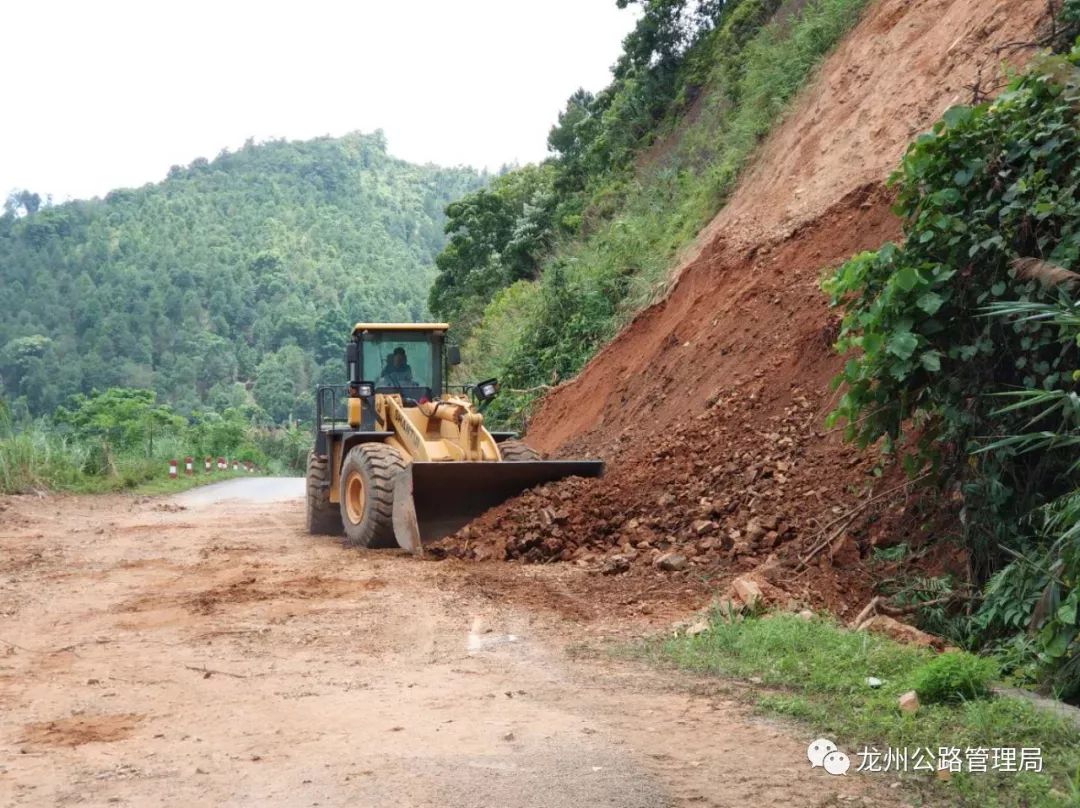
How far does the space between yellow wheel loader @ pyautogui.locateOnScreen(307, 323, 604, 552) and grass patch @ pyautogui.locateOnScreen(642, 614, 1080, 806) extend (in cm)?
498

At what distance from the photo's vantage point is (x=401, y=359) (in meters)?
15.1

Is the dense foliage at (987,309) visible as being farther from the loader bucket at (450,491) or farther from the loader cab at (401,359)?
the loader cab at (401,359)

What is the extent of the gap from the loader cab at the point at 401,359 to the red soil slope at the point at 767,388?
96.1 inches

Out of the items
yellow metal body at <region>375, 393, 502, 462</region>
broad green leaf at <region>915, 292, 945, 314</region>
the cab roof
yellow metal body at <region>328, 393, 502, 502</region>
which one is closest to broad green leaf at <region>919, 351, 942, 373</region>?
broad green leaf at <region>915, 292, 945, 314</region>

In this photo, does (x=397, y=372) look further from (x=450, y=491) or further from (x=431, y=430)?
(x=450, y=491)

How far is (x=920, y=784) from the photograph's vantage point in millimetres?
4695

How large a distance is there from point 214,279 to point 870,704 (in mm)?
101337

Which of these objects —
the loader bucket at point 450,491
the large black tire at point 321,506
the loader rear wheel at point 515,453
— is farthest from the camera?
the large black tire at point 321,506

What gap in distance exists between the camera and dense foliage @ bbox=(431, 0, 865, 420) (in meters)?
20.0

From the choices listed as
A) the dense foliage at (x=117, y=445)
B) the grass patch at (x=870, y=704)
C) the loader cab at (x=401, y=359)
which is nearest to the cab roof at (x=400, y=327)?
the loader cab at (x=401, y=359)

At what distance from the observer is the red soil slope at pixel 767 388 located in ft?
31.3

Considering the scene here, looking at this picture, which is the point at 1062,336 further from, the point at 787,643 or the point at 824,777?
the point at 824,777

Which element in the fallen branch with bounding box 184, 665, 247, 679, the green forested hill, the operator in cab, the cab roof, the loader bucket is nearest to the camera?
the fallen branch with bounding box 184, 665, 247, 679

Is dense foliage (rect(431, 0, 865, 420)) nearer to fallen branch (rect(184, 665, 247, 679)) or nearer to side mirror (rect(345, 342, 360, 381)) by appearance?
side mirror (rect(345, 342, 360, 381))
